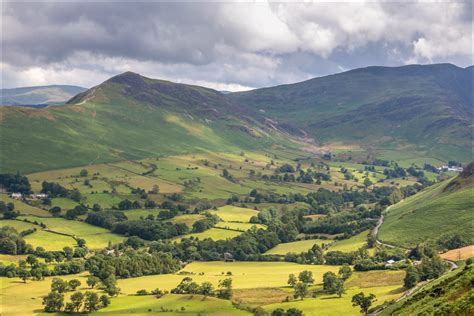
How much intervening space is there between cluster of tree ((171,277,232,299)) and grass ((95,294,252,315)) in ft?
9.89

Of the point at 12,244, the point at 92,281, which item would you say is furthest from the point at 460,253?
the point at 12,244

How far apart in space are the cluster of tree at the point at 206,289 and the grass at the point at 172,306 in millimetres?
3013

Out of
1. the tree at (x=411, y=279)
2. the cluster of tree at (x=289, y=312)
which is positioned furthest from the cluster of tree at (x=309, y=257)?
the cluster of tree at (x=289, y=312)

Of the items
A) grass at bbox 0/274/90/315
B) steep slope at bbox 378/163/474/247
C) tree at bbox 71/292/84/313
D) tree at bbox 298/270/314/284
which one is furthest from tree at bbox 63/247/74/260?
steep slope at bbox 378/163/474/247

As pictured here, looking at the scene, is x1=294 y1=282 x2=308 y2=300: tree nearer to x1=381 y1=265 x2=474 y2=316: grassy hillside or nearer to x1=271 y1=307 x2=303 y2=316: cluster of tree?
x1=271 y1=307 x2=303 y2=316: cluster of tree

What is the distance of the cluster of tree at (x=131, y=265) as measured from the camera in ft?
550

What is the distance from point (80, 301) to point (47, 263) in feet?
181

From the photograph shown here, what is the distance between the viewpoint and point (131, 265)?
17562 centimetres

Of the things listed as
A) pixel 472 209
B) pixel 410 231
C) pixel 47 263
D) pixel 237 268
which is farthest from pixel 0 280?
pixel 472 209

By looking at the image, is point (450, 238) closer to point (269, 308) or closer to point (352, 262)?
point (352, 262)

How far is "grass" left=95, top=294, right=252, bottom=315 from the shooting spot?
5059 inches

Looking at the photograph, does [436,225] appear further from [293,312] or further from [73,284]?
[73,284]

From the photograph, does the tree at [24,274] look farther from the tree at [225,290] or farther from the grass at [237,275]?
the tree at [225,290]

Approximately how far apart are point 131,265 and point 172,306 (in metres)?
46.9
